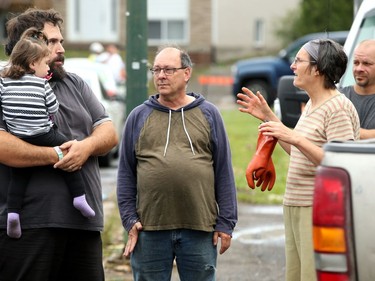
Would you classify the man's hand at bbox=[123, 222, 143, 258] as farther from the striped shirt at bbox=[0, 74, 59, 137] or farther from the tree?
the tree

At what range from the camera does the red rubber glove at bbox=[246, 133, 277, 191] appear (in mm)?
5766

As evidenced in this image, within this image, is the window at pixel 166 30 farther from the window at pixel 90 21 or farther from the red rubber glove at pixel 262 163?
the red rubber glove at pixel 262 163

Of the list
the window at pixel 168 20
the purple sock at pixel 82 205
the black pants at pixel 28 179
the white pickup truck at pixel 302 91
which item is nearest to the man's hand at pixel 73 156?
the black pants at pixel 28 179

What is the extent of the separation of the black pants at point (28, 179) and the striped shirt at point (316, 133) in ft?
3.73

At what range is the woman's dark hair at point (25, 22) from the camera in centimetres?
581

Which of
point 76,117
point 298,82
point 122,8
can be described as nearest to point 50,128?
point 76,117

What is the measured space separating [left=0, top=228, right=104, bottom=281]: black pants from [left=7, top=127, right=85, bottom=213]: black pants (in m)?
0.18

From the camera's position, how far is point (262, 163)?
19.1 ft

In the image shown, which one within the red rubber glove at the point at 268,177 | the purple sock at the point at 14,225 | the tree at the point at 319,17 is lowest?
the tree at the point at 319,17

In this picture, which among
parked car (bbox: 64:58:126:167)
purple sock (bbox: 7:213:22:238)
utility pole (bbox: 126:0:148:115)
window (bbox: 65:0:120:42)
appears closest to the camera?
purple sock (bbox: 7:213:22:238)

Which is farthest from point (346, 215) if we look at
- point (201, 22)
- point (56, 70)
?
point (201, 22)

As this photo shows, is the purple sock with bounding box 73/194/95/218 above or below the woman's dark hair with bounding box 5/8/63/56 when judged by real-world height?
below

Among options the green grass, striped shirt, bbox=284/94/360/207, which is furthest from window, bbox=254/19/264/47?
striped shirt, bbox=284/94/360/207

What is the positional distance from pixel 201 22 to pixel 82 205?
40869mm
